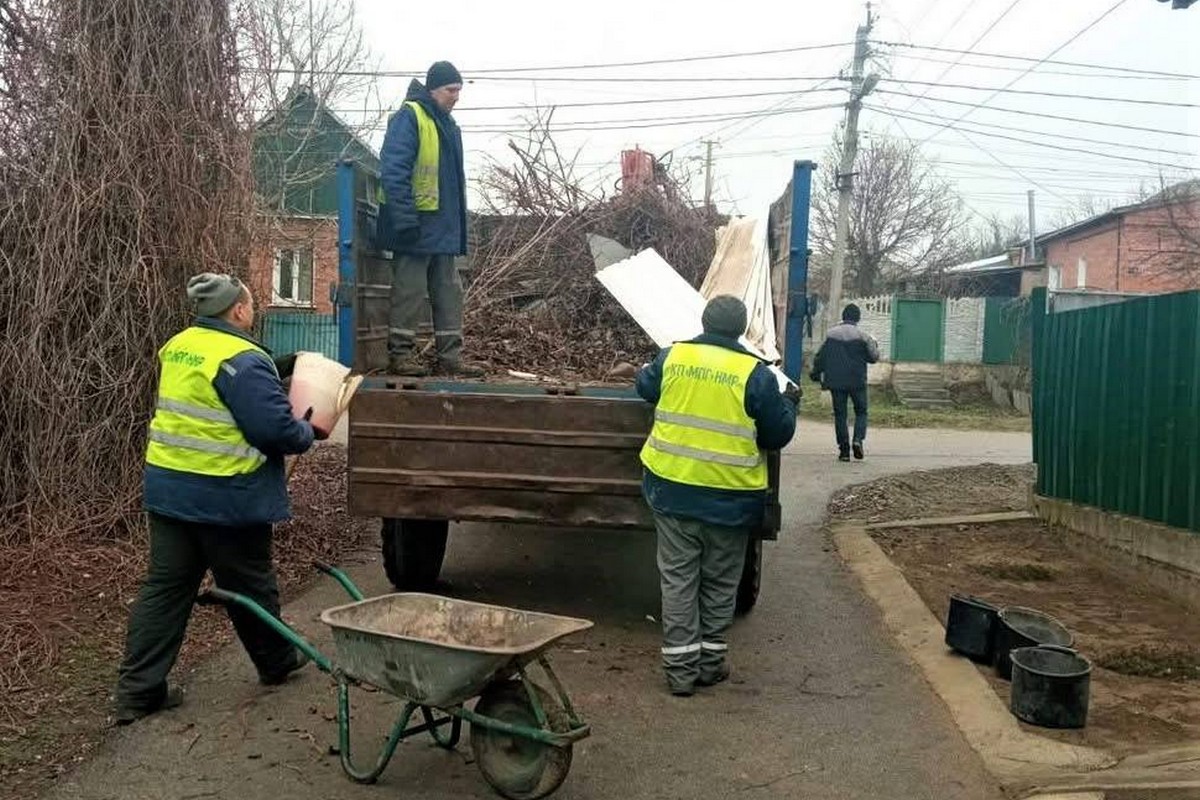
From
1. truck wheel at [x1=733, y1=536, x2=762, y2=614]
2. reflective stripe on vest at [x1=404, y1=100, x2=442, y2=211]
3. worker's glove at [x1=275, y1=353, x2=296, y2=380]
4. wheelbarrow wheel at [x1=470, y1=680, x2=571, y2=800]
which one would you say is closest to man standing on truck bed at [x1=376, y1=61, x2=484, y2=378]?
reflective stripe on vest at [x1=404, y1=100, x2=442, y2=211]

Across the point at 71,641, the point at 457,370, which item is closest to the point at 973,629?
the point at 457,370

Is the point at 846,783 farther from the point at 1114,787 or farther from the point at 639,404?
the point at 639,404

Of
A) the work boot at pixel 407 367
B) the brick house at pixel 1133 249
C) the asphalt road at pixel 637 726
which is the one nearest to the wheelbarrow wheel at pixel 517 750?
the asphalt road at pixel 637 726

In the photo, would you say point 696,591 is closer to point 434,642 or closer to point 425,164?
point 434,642

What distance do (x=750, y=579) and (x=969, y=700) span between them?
1.56 meters

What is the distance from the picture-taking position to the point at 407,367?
5957 mm

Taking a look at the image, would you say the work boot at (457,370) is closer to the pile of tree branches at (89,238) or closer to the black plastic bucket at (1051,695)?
the pile of tree branches at (89,238)

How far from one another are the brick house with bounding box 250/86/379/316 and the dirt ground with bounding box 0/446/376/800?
1.71m

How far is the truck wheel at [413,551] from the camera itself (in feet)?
20.1

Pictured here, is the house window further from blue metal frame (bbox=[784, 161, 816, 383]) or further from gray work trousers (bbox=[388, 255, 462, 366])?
blue metal frame (bbox=[784, 161, 816, 383])

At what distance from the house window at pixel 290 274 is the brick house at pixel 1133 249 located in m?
16.9

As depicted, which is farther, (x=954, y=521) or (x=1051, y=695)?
(x=954, y=521)

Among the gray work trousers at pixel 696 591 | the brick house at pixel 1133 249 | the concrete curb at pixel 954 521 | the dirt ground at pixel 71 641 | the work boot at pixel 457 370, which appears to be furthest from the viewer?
the brick house at pixel 1133 249

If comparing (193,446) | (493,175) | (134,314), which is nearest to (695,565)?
(193,446)
